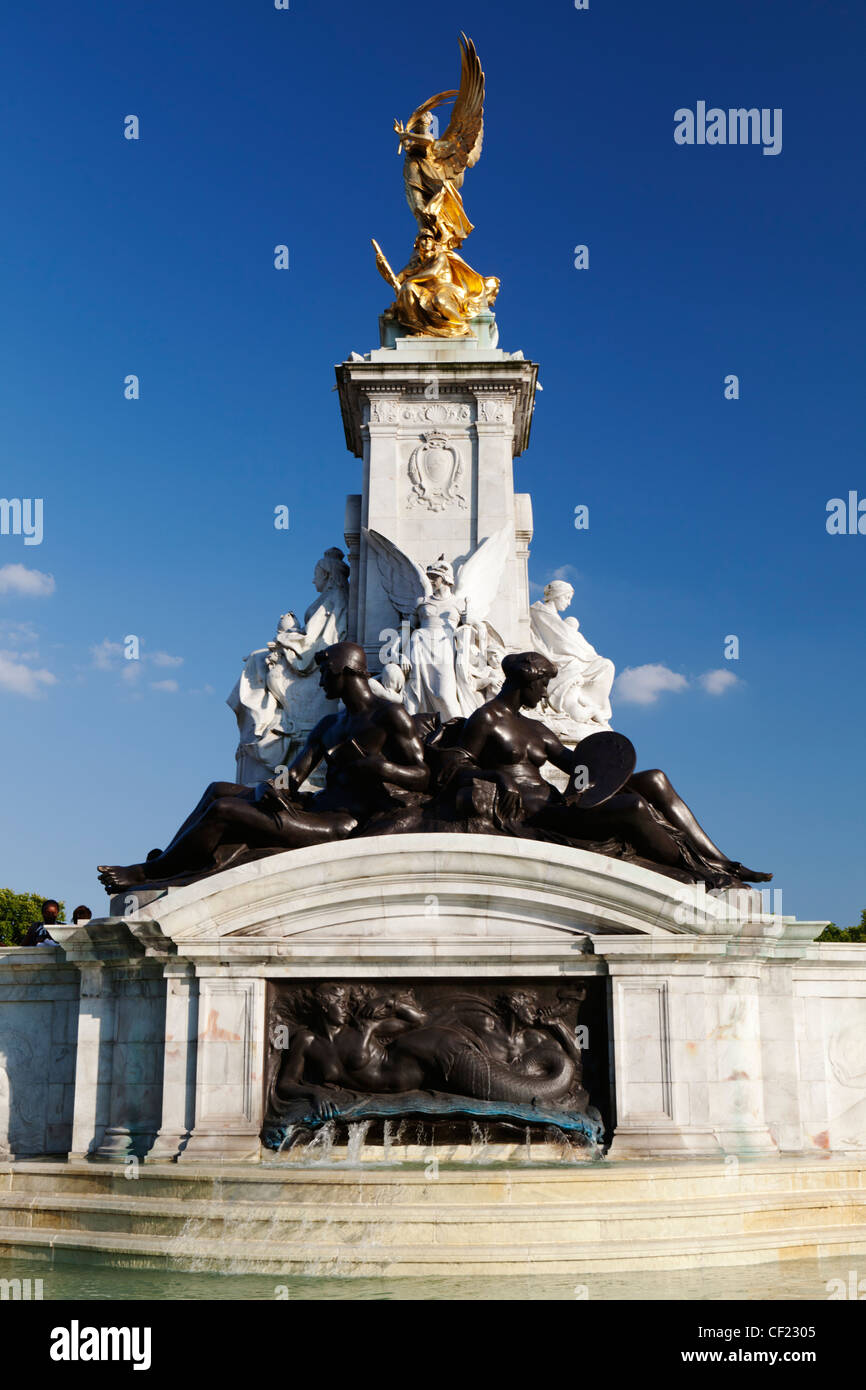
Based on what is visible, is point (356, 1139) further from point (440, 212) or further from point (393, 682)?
point (440, 212)

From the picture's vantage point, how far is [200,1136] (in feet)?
37.6

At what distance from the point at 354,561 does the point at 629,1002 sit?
9073 millimetres

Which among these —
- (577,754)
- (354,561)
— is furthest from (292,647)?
(577,754)

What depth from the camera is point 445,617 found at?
54.3 feet

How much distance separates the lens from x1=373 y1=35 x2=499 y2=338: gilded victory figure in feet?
63.5

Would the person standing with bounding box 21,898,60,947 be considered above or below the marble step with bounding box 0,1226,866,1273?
above

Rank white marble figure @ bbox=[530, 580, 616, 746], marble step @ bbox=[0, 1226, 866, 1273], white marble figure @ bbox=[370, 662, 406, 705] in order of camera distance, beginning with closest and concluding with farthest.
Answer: marble step @ bbox=[0, 1226, 866, 1273], white marble figure @ bbox=[370, 662, 406, 705], white marble figure @ bbox=[530, 580, 616, 746]

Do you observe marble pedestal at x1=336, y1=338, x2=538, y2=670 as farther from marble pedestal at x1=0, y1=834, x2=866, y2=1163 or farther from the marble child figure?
marble pedestal at x1=0, y1=834, x2=866, y2=1163

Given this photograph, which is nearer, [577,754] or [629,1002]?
[629,1002]

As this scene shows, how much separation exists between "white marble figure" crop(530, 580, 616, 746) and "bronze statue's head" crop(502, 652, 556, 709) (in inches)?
129

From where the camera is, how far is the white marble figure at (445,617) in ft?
52.5

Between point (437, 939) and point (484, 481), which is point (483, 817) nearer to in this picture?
point (437, 939)

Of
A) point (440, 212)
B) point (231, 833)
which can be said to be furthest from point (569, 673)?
point (440, 212)

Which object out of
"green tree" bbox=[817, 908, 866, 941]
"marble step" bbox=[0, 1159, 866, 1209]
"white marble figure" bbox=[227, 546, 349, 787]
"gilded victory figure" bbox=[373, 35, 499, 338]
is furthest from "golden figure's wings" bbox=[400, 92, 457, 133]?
"green tree" bbox=[817, 908, 866, 941]
